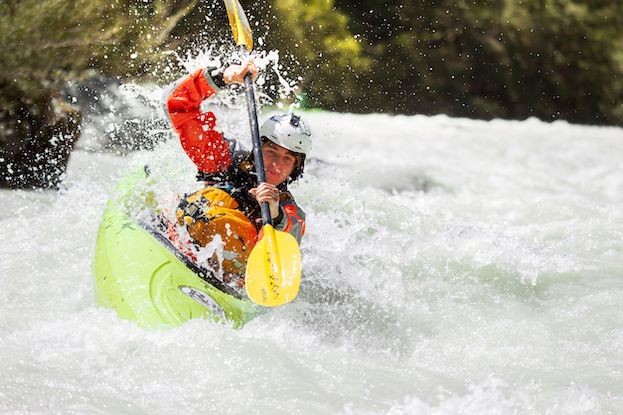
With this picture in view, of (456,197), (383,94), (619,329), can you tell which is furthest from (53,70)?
(383,94)

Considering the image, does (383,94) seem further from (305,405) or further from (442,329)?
(305,405)

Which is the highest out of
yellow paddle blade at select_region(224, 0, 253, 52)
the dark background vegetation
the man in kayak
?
yellow paddle blade at select_region(224, 0, 253, 52)

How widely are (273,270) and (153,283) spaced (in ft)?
1.54

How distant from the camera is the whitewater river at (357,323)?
2.82 meters

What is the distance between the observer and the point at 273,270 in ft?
11.3

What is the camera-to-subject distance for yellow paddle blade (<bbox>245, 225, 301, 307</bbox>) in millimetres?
3408

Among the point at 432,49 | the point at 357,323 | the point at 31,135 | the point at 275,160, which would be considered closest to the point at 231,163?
the point at 275,160

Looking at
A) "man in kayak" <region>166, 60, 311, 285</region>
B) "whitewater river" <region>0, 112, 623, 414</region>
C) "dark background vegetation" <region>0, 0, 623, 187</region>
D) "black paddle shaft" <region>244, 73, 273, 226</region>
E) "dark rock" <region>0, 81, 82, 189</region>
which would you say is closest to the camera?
"whitewater river" <region>0, 112, 623, 414</region>

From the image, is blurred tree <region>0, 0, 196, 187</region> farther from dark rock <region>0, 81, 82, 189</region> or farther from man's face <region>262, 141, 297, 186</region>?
man's face <region>262, 141, 297, 186</region>

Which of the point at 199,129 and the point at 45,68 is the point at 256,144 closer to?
the point at 199,129

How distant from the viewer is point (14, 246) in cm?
464

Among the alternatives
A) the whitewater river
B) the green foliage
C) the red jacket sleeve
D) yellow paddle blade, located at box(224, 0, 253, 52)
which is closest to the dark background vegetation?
the green foliage

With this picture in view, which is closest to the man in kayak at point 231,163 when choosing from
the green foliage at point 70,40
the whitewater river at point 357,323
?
the whitewater river at point 357,323

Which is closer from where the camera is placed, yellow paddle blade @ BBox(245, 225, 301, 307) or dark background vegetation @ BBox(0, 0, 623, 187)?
yellow paddle blade @ BBox(245, 225, 301, 307)
